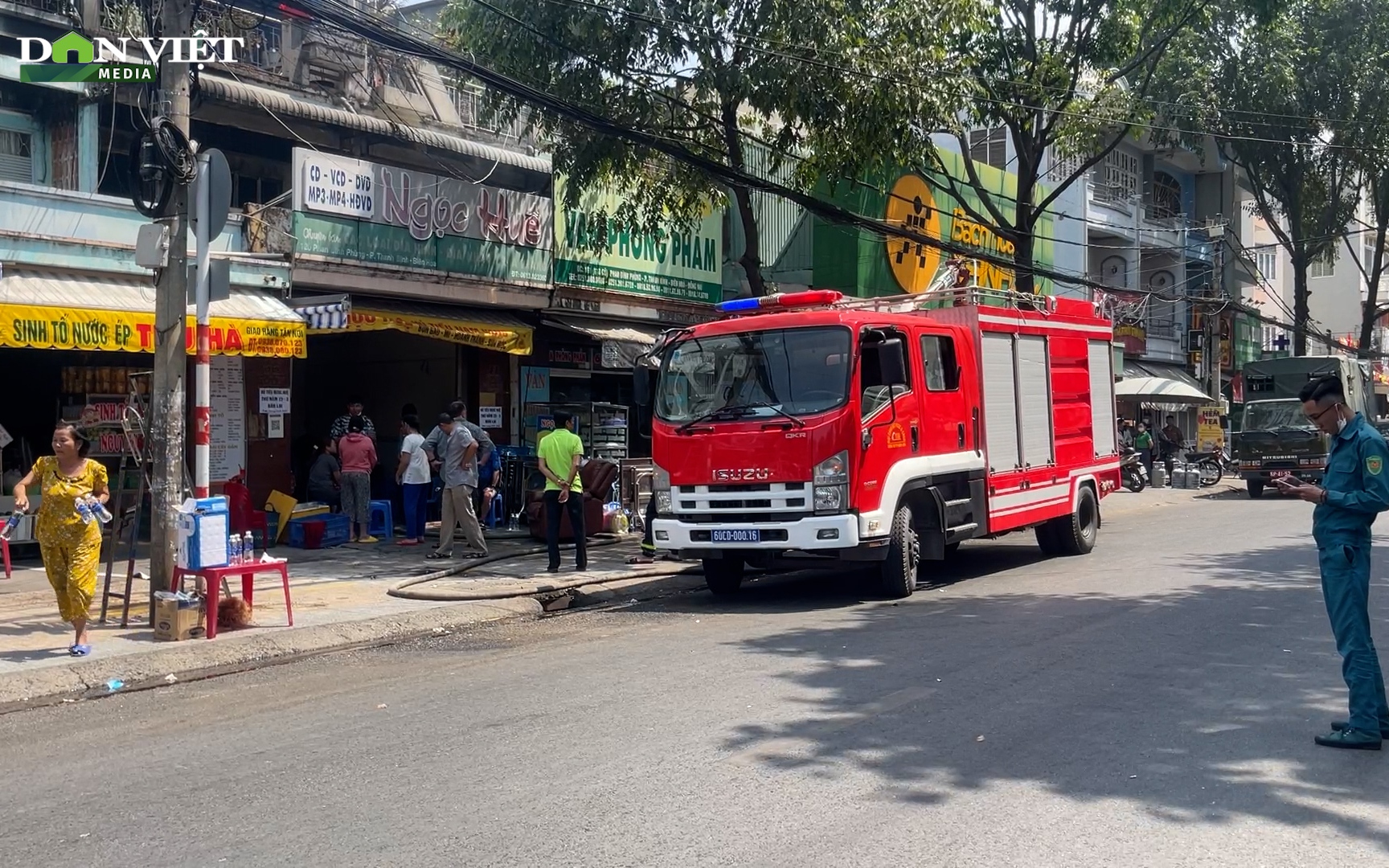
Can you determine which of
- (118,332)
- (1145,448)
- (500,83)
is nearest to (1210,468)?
(1145,448)

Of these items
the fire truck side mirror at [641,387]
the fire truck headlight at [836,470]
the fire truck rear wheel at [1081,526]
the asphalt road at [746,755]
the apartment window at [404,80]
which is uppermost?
the apartment window at [404,80]

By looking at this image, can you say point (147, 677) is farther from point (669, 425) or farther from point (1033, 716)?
point (1033, 716)

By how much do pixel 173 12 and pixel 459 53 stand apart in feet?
26.2

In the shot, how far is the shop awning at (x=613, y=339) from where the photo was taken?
1867cm

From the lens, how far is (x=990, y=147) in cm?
3312

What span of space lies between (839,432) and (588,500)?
20.2 feet

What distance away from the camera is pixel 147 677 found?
8.52m

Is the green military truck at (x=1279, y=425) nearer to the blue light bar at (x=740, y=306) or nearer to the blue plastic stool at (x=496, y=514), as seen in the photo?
the blue plastic stool at (x=496, y=514)

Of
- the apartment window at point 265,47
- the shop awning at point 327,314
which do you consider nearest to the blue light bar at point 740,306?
the shop awning at point 327,314

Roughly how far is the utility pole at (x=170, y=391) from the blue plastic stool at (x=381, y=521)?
273 inches

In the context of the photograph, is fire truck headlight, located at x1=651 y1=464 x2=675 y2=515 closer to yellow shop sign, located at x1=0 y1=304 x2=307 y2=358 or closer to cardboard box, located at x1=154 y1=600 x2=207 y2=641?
cardboard box, located at x1=154 y1=600 x2=207 y2=641

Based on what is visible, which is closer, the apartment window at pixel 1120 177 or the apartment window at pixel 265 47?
the apartment window at pixel 265 47

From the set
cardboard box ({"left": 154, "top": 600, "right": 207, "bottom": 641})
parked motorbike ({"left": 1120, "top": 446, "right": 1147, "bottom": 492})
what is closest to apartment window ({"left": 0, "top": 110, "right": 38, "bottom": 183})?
cardboard box ({"left": 154, "top": 600, "right": 207, "bottom": 641})

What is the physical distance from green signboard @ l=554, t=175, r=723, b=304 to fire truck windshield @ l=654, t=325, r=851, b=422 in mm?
7193
